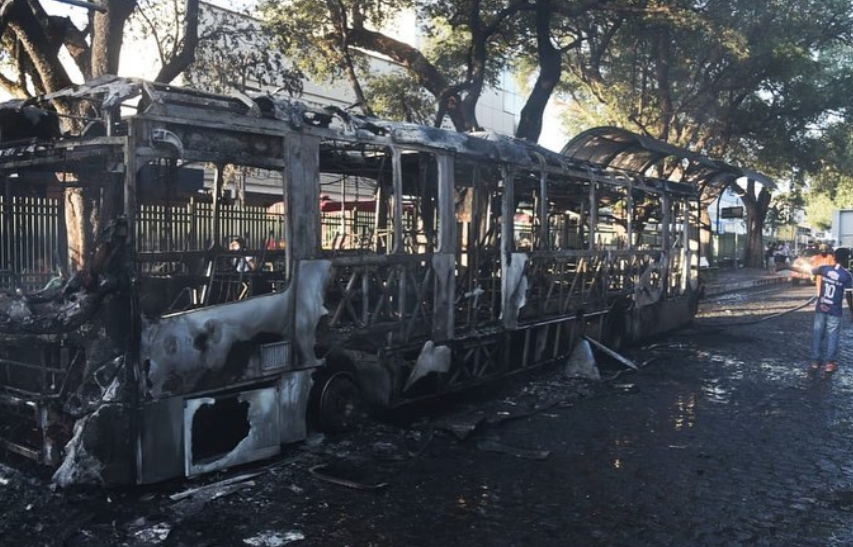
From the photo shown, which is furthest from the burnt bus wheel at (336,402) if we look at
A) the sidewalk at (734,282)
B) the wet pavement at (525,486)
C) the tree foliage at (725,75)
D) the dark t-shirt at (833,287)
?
the sidewalk at (734,282)

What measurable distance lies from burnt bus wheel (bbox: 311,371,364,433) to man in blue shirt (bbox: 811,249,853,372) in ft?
23.2

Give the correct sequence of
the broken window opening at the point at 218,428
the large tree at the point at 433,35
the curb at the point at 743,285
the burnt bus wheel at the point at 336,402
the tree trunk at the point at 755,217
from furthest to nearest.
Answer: the tree trunk at the point at 755,217 < the curb at the point at 743,285 < the large tree at the point at 433,35 < the burnt bus wheel at the point at 336,402 < the broken window opening at the point at 218,428

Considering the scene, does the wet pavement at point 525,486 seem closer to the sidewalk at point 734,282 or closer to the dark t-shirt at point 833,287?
the dark t-shirt at point 833,287

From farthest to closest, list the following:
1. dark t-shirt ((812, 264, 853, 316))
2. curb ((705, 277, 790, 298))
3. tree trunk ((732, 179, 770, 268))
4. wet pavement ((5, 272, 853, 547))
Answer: tree trunk ((732, 179, 770, 268))
curb ((705, 277, 790, 298))
dark t-shirt ((812, 264, 853, 316))
wet pavement ((5, 272, 853, 547))

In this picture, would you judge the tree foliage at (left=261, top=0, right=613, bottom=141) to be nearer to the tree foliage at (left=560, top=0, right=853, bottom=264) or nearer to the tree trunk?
the tree foliage at (left=560, top=0, right=853, bottom=264)

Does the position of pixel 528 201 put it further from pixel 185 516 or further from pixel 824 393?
pixel 185 516

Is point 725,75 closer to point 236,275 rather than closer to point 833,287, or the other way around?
point 833,287

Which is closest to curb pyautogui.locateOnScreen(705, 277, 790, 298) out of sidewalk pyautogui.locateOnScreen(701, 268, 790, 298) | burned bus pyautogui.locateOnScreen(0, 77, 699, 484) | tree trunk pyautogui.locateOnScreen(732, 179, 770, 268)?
sidewalk pyautogui.locateOnScreen(701, 268, 790, 298)

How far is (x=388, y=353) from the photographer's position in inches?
270

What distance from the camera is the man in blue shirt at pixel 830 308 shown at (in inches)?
399

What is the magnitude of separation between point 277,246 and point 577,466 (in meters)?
3.48

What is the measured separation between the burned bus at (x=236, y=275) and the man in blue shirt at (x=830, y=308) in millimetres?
3672

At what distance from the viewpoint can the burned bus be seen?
4.84m

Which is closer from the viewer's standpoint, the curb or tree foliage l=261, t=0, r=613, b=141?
tree foliage l=261, t=0, r=613, b=141
